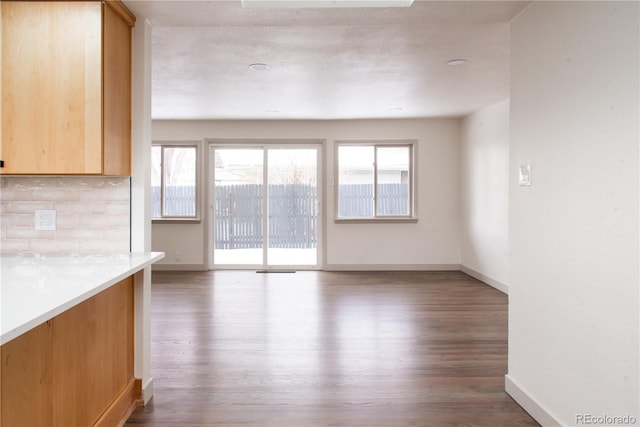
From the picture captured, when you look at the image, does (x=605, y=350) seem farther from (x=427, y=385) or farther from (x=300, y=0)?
(x=300, y=0)

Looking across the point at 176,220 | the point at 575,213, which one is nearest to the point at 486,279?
the point at 575,213

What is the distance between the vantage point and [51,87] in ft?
6.61

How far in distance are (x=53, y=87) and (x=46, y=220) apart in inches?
28.6

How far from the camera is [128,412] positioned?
2270 millimetres

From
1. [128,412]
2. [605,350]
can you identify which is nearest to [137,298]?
[128,412]

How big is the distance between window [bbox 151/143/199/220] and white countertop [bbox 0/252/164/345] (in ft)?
15.1

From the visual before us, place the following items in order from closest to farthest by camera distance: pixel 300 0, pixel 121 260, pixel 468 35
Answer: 1. pixel 300 0
2. pixel 121 260
3. pixel 468 35

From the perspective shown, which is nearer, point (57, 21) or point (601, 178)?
point (601, 178)

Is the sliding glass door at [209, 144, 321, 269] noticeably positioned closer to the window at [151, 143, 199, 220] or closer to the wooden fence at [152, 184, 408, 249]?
the wooden fence at [152, 184, 408, 249]

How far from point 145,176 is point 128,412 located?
4.36ft

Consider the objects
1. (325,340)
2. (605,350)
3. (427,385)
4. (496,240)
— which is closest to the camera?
(605,350)

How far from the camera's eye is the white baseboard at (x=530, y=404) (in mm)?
2113

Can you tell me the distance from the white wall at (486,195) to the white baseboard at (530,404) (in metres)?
2.94

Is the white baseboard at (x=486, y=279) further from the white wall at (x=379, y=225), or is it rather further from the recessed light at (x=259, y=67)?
the recessed light at (x=259, y=67)
